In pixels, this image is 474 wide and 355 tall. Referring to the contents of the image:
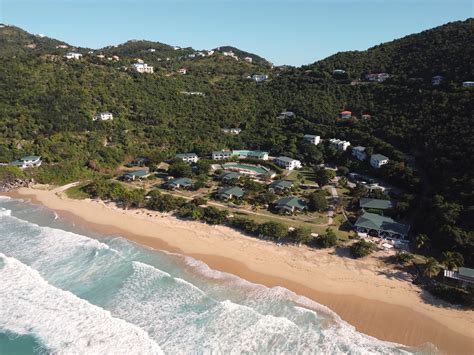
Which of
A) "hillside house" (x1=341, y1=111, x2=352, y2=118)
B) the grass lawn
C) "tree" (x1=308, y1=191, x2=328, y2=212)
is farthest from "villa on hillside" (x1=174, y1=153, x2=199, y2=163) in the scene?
"hillside house" (x1=341, y1=111, x2=352, y2=118)

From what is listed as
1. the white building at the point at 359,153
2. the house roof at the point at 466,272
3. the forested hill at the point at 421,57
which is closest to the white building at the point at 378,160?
the white building at the point at 359,153

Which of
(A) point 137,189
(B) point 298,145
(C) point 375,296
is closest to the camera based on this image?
(C) point 375,296

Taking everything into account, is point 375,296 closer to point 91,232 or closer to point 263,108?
point 91,232

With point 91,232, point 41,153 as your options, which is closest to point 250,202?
point 91,232

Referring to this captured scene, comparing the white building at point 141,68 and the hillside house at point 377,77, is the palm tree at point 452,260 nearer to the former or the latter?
the hillside house at point 377,77

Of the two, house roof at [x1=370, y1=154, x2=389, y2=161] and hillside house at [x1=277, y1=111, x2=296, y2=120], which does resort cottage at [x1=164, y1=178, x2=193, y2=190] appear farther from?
hillside house at [x1=277, y1=111, x2=296, y2=120]

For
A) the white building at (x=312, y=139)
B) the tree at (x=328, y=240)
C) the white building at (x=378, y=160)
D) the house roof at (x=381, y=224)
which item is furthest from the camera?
the white building at (x=312, y=139)

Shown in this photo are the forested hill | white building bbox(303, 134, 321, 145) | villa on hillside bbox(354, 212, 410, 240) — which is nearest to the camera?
villa on hillside bbox(354, 212, 410, 240)
